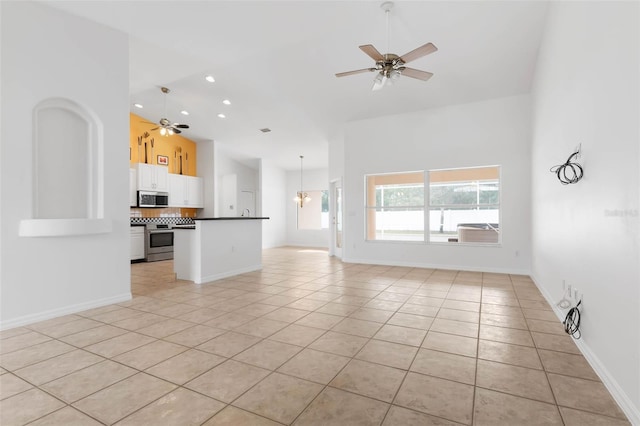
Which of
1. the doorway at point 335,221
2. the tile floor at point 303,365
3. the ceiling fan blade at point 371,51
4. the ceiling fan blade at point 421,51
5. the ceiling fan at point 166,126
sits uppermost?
the ceiling fan at point 166,126

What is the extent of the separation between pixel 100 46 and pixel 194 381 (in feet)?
13.1

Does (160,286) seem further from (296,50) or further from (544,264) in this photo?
(544,264)

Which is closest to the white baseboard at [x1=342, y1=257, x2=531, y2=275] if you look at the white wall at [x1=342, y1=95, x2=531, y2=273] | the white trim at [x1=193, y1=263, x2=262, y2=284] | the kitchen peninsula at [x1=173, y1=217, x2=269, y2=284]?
the white wall at [x1=342, y1=95, x2=531, y2=273]

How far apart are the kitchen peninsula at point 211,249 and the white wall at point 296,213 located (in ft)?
17.9

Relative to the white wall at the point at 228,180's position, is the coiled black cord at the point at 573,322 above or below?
below

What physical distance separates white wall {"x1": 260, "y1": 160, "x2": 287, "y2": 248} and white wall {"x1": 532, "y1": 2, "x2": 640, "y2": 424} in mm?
8503

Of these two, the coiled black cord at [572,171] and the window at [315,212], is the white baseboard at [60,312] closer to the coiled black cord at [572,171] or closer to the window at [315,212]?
the coiled black cord at [572,171]

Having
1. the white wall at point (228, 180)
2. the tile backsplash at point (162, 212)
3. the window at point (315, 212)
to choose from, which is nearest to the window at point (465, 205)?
the window at point (315, 212)

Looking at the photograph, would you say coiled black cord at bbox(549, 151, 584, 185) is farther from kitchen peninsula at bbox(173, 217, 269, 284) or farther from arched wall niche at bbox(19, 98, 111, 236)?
arched wall niche at bbox(19, 98, 111, 236)

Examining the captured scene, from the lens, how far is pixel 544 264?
13.6 feet

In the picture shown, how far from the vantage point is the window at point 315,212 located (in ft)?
38.1

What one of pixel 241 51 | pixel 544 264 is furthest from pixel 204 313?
pixel 544 264

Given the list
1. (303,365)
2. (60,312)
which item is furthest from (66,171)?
(303,365)

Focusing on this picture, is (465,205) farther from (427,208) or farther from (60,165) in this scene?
(60,165)
